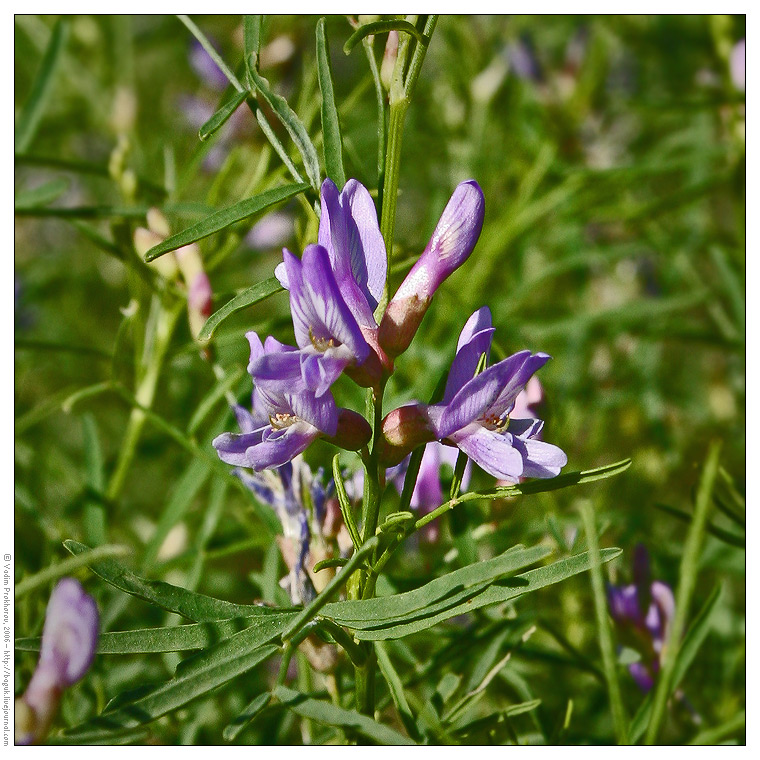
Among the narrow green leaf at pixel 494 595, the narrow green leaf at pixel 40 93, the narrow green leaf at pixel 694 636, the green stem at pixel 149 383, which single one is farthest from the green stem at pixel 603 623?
the narrow green leaf at pixel 40 93

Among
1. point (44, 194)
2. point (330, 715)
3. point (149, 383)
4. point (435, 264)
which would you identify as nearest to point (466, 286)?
point (149, 383)

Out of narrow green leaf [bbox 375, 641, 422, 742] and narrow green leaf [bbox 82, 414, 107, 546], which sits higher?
narrow green leaf [bbox 82, 414, 107, 546]

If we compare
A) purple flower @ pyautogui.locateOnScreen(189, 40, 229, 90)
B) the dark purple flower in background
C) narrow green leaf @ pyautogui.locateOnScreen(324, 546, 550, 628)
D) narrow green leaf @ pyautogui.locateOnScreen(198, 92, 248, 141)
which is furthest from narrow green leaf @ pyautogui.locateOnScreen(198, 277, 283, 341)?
purple flower @ pyautogui.locateOnScreen(189, 40, 229, 90)

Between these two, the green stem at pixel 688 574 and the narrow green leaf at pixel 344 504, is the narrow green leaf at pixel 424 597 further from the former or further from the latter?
the green stem at pixel 688 574

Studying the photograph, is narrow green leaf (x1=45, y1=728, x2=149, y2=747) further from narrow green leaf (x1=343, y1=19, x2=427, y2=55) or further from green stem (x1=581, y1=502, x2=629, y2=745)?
narrow green leaf (x1=343, y1=19, x2=427, y2=55)

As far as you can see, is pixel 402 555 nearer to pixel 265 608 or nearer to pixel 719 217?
pixel 265 608
